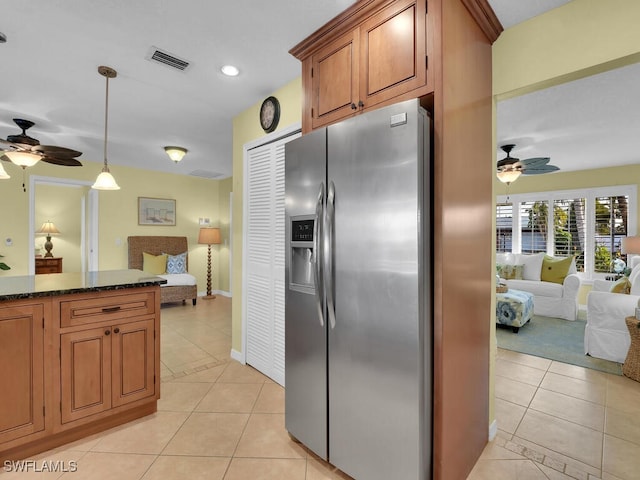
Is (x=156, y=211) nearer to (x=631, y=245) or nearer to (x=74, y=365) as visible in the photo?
(x=74, y=365)

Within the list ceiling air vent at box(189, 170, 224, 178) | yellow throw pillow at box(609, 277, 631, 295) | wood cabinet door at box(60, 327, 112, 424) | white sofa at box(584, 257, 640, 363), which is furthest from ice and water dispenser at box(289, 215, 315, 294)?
ceiling air vent at box(189, 170, 224, 178)

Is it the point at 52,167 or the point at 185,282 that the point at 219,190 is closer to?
the point at 185,282

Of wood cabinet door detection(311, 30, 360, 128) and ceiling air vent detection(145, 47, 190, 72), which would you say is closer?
wood cabinet door detection(311, 30, 360, 128)

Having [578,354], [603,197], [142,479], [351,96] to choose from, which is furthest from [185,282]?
[603,197]

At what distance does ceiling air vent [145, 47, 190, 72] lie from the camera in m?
2.24

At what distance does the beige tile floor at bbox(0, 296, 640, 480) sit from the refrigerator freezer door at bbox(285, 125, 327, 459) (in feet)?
0.75

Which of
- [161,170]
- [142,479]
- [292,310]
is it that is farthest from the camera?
[161,170]

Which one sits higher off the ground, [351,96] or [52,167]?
[52,167]

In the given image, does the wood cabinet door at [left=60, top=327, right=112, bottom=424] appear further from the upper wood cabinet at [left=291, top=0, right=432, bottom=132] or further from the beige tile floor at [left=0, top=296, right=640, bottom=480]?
the upper wood cabinet at [left=291, top=0, right=432, bottom=132]

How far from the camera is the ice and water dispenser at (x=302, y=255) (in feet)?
5.95

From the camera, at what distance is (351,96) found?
1.81m

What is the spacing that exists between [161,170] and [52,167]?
165 centimetres

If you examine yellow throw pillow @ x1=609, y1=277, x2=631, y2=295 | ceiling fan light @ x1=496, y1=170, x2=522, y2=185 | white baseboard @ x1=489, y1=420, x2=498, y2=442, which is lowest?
white baseboard @ x1=489, y1=420, x2=498, y2=442

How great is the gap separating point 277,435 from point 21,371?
1494mm
